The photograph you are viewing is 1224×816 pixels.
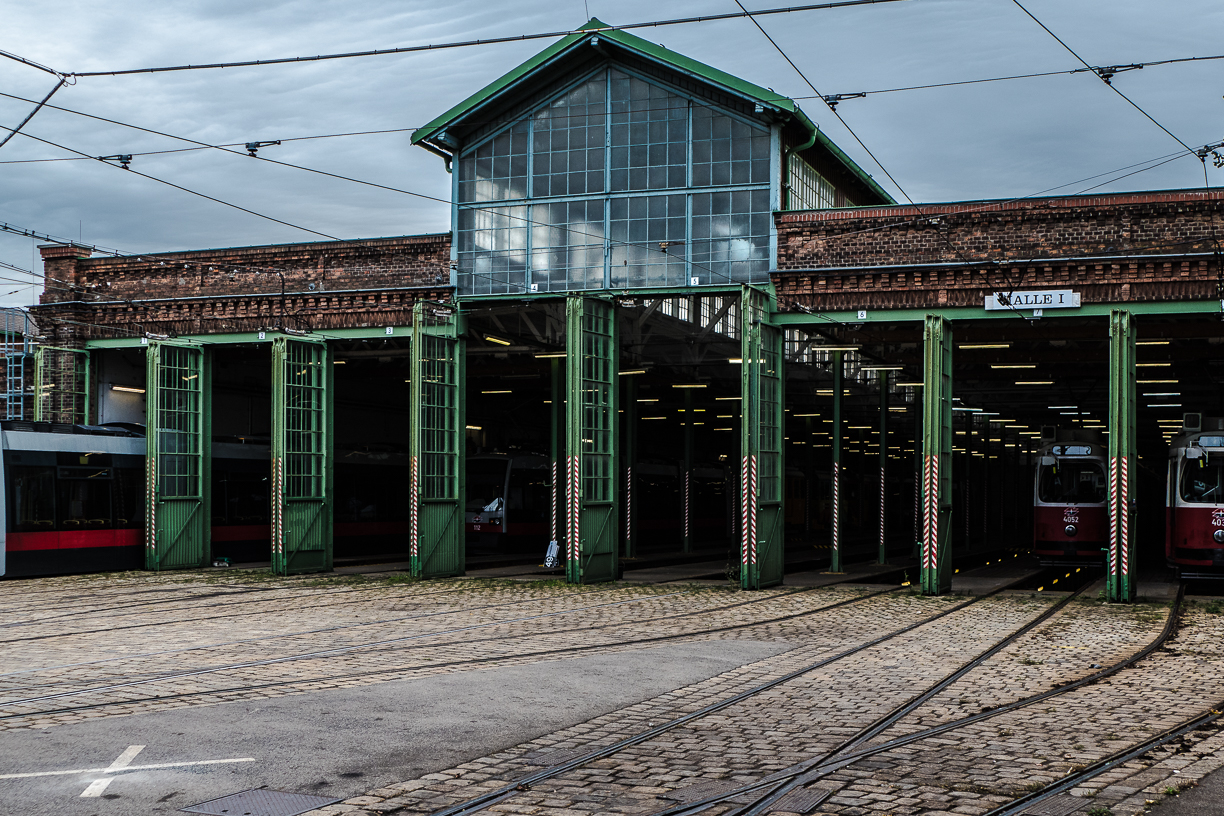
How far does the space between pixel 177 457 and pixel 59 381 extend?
15.9ft

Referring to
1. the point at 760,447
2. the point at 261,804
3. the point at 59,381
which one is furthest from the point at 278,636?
the point at 59,381

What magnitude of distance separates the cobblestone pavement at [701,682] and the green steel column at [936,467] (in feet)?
3.17

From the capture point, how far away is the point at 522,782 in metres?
7.32

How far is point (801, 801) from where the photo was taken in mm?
6926

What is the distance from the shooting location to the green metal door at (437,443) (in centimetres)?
2475

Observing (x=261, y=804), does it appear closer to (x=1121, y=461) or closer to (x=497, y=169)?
(x=1121, y=461)

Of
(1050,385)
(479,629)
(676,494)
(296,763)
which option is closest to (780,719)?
(296,763)

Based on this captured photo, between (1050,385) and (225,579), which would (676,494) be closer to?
(1050,385)

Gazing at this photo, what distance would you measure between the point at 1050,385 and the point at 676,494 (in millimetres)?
14053

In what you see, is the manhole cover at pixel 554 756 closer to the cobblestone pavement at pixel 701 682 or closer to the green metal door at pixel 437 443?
the cobblestone pavement at pixel 701 682

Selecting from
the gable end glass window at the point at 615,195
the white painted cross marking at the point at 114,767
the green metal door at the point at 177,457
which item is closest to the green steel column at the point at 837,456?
the gable end glass window at the point at 615,195

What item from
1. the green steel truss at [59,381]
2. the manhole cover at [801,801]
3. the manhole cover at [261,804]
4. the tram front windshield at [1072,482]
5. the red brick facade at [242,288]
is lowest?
the manhole cover at [801,801]

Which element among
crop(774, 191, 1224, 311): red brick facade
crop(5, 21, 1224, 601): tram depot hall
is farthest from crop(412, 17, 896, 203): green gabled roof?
crop(774, 191, 1224, 311): red brick facade

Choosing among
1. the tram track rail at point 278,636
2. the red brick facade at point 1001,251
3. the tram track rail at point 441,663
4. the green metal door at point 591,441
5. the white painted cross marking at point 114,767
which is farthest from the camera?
the green metal door at point 591,441
